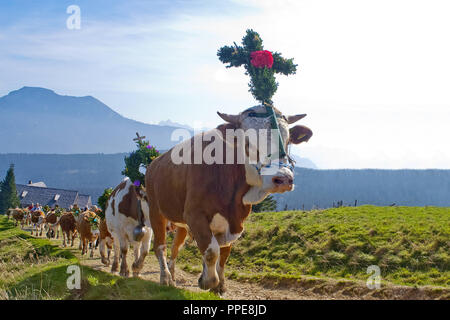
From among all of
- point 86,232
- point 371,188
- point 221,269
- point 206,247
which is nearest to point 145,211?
point 221,269

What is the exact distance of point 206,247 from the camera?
20.2ft

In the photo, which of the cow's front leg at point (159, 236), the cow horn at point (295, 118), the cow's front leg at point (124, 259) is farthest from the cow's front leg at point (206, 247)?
the cow's front leg at point (124, 259)

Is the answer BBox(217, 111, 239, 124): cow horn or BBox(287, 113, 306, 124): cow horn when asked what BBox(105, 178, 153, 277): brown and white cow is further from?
BBox(287, 113, 306, 124): cow horn

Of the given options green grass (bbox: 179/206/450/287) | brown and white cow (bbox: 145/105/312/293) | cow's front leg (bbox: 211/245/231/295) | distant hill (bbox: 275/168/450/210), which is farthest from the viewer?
distant hill (bbox: 275/168/450/210)

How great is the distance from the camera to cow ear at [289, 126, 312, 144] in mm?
6883

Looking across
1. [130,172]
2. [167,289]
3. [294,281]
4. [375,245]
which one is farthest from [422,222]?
[167,289]

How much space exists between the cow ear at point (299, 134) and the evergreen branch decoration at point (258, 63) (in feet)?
1.98

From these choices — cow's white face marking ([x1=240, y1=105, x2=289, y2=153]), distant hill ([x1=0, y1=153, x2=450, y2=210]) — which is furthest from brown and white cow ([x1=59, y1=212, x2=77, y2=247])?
distant hill ([x1=0, y1=153, x2=450, y2=210])

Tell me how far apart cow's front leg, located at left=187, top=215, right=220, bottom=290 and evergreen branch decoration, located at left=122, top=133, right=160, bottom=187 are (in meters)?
5.11

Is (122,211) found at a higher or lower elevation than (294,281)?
higher

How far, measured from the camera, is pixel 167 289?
6.72 meters
